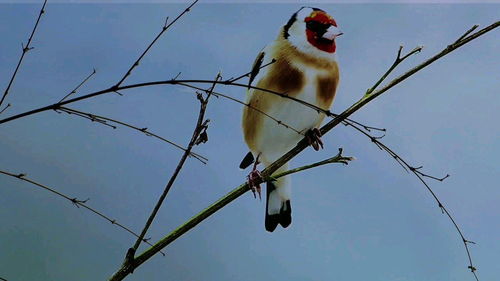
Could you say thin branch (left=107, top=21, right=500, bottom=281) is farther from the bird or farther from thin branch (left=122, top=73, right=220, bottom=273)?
the bird

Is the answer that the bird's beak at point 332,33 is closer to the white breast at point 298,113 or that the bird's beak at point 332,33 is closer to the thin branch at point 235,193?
the white breast at point 298,113

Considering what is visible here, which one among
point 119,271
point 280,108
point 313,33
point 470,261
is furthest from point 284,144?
point 119,271

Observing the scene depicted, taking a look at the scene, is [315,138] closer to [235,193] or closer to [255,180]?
[255,180]

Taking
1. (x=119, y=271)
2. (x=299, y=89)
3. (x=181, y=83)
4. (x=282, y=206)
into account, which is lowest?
(x=119, y=271)

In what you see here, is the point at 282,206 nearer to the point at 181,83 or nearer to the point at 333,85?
the point at 333,85

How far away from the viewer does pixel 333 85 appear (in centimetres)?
92

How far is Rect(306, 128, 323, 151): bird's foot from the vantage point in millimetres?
884

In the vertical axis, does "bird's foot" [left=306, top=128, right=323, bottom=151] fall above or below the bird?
below

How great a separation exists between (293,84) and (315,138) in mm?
97

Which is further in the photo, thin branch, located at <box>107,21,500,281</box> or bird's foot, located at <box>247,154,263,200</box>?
bird's foot, located at <box>247,154,263,200</box>

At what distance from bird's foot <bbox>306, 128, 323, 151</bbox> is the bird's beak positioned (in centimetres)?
16

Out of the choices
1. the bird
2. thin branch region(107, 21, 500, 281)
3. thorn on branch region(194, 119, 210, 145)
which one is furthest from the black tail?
thorn on branch region(194, 119, 210, 145)

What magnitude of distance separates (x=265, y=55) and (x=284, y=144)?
16cm

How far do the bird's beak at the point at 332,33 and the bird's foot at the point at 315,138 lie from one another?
16 cm
